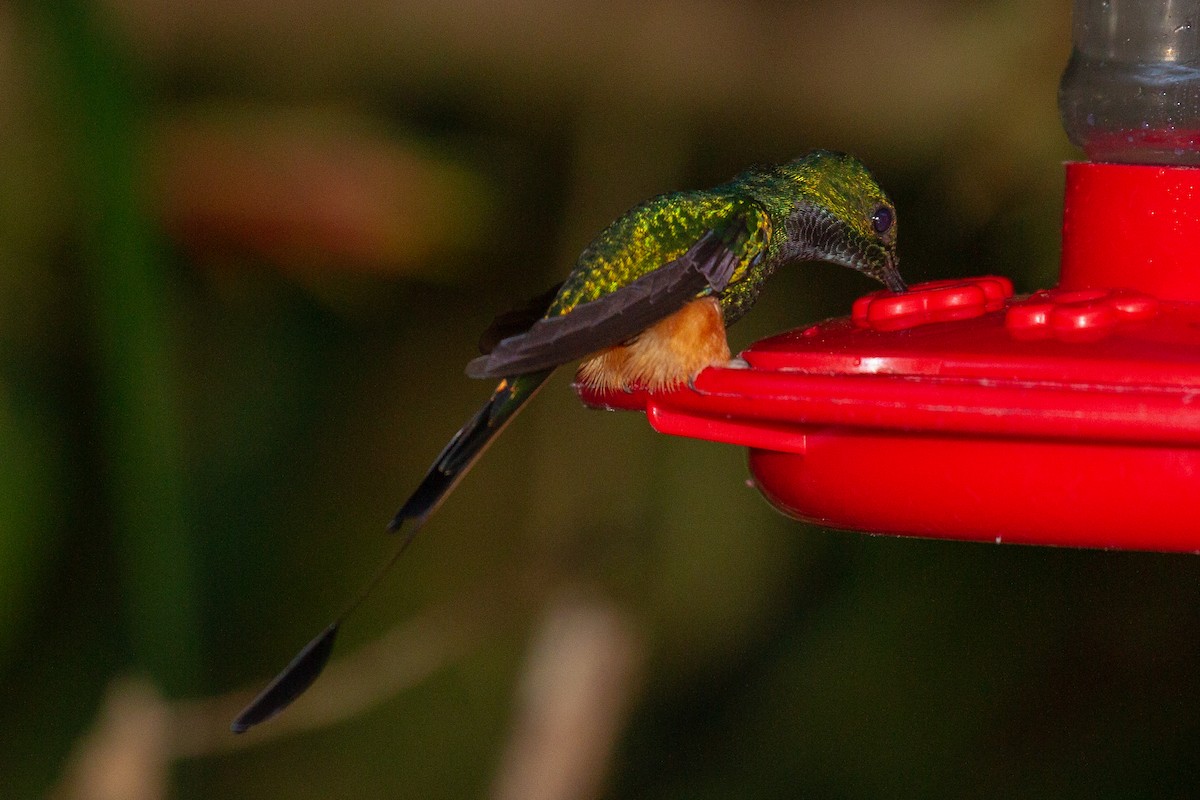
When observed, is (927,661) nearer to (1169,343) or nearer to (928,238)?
(928,238)

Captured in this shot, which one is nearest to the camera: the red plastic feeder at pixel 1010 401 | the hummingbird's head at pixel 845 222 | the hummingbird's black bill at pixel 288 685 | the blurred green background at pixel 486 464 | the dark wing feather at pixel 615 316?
the red plastic feeder at pixel 1010 401

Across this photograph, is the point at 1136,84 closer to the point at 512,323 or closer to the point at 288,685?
the point at 512,323

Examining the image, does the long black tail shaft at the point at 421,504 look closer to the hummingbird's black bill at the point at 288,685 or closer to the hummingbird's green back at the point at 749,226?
the hummingbird's black bill at the point at 288,685

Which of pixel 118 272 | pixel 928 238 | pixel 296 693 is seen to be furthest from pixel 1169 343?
pixel 928 238

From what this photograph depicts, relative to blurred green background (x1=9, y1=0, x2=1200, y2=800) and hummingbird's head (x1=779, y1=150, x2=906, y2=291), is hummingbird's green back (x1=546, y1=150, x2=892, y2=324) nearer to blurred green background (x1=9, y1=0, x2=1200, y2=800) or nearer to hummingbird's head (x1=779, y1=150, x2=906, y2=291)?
hummingbird's head (x1=779, y1=150, x2=906, y2=291)

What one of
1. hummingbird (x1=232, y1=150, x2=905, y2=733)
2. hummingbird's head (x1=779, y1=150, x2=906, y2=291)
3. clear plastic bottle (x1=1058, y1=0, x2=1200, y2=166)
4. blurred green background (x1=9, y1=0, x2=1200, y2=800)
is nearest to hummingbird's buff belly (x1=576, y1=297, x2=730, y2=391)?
hummingbird (x1=232, y1=150, x2=905, y2=733)

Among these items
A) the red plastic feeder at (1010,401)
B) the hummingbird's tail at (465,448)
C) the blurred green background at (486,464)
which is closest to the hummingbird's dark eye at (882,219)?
the red plastic feeder at (1010,401)
